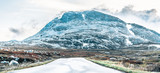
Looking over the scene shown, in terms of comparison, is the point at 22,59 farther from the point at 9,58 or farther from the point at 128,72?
the point at 128,72

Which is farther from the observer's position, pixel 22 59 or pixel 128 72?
pixel 22 59

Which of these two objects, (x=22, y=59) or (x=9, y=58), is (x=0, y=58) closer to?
(x=9, y=58)

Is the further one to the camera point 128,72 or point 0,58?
point 0,58

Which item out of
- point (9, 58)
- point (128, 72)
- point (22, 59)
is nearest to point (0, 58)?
point (9, 58)

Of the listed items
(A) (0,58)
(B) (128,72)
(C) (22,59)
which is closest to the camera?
(B) (128,72)

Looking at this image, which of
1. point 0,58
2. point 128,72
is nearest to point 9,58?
point 0,58

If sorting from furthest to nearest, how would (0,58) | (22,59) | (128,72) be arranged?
1. (22,59)
2. (0,58)
3. (128,72)

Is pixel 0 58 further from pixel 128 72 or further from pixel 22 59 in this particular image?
pixel 128 72
